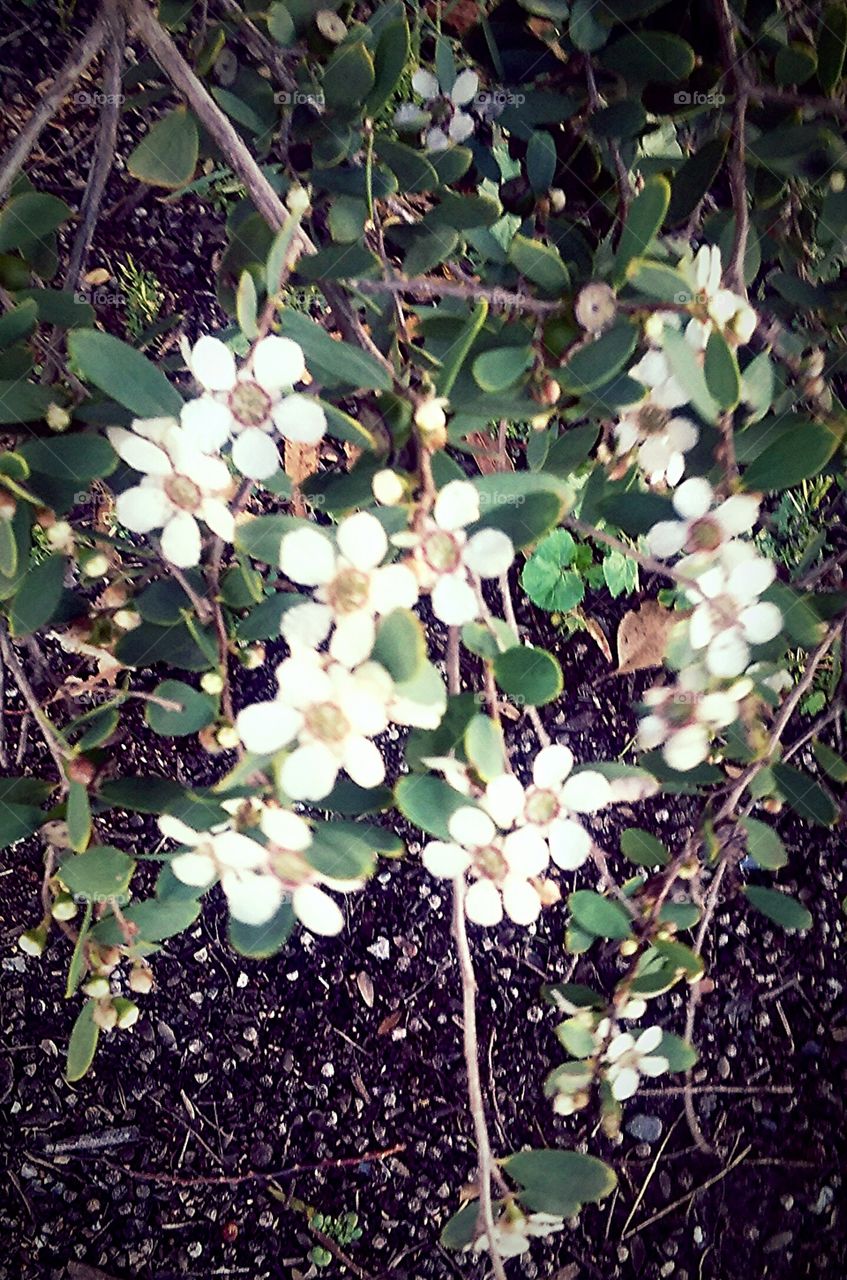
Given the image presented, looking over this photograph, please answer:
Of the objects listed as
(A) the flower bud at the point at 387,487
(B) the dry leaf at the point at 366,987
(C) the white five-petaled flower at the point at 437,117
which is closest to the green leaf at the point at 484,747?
(A) the flower bud at the point at 387,487

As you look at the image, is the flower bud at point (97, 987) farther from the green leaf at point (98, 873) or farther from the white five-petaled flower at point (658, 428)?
the white five-petaled flower at point (658, 428)

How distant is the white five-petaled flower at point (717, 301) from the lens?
70 centimetres

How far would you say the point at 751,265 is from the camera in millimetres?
1005

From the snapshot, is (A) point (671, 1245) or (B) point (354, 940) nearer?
(A) point (671, 1245)

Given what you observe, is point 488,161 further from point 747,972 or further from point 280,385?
point 747,972

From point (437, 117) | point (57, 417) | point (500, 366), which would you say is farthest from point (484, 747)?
point (437, 117)

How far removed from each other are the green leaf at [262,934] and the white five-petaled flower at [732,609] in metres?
0.39

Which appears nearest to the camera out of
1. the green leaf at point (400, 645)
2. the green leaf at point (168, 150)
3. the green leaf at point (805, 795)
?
the green leaf at point (400, 645)

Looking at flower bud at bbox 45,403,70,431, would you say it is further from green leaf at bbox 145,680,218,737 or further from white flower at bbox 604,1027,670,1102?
white flower at bbox 604,1027,670,1102

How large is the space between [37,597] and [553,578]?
3.37ft

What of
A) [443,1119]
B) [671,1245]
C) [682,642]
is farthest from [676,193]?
[671,1245]

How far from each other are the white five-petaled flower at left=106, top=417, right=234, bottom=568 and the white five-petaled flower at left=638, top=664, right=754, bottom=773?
382mm

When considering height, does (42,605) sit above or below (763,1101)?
above

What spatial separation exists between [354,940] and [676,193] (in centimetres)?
114
